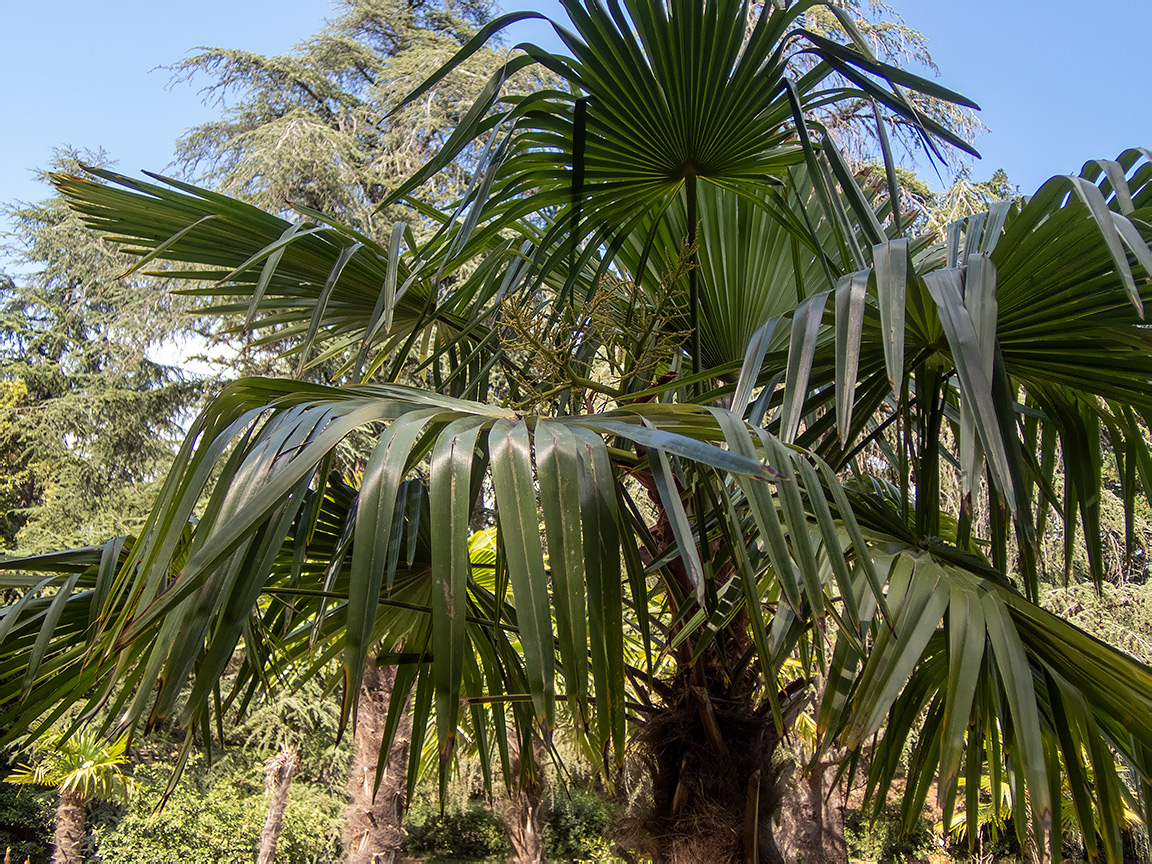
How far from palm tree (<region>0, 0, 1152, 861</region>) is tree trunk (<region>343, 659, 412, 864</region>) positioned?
2786 mm

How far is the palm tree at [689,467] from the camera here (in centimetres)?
78

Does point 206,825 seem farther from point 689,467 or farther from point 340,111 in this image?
point 340,111

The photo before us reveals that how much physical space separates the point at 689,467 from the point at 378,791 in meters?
3.72

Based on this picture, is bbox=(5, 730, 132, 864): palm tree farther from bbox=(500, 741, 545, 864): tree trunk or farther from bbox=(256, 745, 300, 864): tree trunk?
bbox=(500, 741, 545, 864): tree trunk

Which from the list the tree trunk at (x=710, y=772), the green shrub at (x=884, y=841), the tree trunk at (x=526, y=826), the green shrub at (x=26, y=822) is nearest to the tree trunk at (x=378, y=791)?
the tree trunk at (x=526, y=826)

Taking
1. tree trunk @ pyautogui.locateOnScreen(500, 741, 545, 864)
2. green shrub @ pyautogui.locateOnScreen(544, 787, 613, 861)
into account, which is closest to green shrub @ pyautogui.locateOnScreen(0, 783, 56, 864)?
tree trunk @ pyautogui.locateOnScreen(500, 741, 545, 864)

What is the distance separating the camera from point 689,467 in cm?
148

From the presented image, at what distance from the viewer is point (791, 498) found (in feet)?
2.72

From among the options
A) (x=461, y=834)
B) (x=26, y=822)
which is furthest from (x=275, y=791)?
(x=461, y=834)

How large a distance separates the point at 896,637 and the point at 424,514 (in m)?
1.22

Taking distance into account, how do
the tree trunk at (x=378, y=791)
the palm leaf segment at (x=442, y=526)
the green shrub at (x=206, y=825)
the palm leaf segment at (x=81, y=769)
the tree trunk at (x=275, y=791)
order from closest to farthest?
the palm leaf segment at (x=442, y=526) → the tree trunk at (x=378, y=791) → the palm leaf segment at (x=81, y=769) → the tree trunk at (x=275, y=791) → the green shrub at (x=206, y=825)

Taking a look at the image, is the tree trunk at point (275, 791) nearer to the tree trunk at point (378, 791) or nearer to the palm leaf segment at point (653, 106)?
the tree trunk at point (378, 791)

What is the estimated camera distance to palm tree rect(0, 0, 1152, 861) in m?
0.78

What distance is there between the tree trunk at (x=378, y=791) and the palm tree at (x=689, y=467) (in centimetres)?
279
